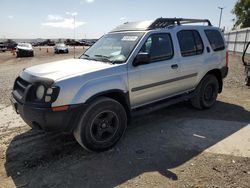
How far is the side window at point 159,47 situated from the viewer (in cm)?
459

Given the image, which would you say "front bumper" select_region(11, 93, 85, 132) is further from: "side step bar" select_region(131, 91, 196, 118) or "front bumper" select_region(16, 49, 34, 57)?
"front bumper" select_region(16, 49, 34, 57)

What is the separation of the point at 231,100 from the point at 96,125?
4.60 m

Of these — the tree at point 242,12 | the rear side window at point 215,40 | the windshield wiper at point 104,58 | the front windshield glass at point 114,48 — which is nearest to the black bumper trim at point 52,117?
the windshield wiper at point 104,58

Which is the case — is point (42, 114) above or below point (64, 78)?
below

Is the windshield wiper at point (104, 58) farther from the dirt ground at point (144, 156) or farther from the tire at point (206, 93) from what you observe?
the tire at point (206, 93)

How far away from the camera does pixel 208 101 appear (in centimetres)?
626

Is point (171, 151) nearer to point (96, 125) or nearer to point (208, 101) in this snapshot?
point (96, 125)

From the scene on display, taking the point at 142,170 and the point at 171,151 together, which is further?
the point at 171,151

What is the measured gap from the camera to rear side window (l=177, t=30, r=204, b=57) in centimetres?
519

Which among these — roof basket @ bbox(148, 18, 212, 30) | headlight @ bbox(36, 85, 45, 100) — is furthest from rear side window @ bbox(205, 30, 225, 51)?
headlight @ bbox(36, 85, 45, 100)

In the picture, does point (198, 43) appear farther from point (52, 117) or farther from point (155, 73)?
point (52, 117)

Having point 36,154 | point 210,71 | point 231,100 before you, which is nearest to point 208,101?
point 210,71

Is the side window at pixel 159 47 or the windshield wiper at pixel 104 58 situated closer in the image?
the windshield wiper at pixel 104 58

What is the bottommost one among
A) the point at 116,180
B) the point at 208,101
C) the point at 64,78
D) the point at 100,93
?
the point at 116,180
